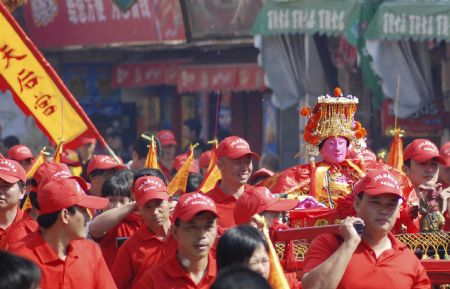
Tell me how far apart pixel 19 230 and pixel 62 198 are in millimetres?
817

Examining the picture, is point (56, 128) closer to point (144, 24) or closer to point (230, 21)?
point (230, 21)

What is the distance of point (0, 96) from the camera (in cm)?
2417

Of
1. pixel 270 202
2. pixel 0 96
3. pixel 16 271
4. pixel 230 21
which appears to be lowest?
pixel 0 96

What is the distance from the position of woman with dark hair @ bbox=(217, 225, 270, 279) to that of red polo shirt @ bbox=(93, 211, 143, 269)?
261cm

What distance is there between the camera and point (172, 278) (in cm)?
698

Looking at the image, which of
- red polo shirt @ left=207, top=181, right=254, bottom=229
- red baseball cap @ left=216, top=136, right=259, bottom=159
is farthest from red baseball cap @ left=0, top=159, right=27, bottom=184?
red baseball cap @ left=216, top=136, right=259, bottom=159

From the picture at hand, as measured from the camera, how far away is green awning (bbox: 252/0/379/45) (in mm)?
16219

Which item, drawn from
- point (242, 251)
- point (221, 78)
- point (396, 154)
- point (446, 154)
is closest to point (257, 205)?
point (242, 251)

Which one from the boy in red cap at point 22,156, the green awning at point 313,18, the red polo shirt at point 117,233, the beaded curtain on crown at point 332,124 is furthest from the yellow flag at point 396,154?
the green awning at point 313,18

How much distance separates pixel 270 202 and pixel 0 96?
55.8 feet

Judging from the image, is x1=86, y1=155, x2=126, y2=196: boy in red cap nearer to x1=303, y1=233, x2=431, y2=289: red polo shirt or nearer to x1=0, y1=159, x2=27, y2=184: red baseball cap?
x1=0, y1=159, x2=27, y2=184: red baseball cap

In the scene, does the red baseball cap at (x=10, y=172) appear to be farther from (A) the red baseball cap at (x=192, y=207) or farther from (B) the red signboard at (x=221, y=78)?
(B) the red signboard at (x=221, y=78)

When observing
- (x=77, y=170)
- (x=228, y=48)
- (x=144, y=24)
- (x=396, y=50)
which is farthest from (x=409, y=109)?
(x=144, y=24)

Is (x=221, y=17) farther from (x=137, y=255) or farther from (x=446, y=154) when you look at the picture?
(x=137, y=255)
